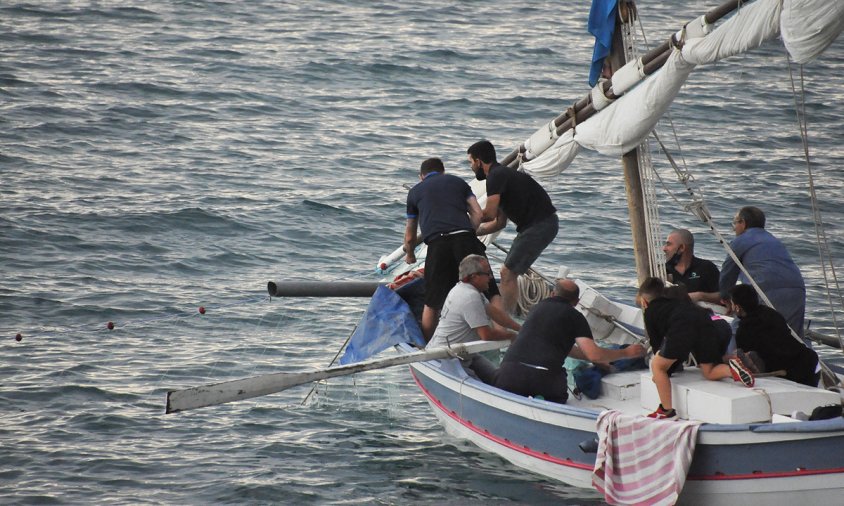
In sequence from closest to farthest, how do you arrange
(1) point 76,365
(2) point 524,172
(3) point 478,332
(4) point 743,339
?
(4) point 743,339
(3) point 478,332
(2) point 524,172
(1) point 76,365

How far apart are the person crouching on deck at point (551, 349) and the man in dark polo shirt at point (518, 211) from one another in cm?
176

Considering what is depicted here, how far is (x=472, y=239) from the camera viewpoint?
39.8ft

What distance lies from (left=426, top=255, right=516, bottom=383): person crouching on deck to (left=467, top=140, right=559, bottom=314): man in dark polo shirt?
2.88 feet

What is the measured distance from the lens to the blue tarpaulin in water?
40.4 ft

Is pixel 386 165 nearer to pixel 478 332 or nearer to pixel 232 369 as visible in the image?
pixel 232 369

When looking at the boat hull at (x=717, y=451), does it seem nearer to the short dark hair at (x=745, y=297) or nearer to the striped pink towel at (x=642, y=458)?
the striped pink towel at (x=642, y=458)

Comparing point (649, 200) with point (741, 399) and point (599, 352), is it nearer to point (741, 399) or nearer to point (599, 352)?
point (599, 352)

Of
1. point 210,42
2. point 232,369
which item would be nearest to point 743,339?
point 232,369

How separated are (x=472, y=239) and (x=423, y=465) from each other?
Result: 7.70 ft

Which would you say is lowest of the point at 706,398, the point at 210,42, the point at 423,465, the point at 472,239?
the point at 423,465

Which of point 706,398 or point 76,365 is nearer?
point 706,398

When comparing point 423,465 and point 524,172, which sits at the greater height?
point 524,172

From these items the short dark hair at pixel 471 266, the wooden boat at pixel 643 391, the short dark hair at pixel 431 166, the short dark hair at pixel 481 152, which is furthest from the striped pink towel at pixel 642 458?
the short dark hair at pixel 431 166

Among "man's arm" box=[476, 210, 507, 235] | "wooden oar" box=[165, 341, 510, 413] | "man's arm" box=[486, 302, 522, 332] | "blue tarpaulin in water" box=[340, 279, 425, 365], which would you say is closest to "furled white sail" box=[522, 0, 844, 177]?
"man's arm" box=[476, 210, 507, 235]
